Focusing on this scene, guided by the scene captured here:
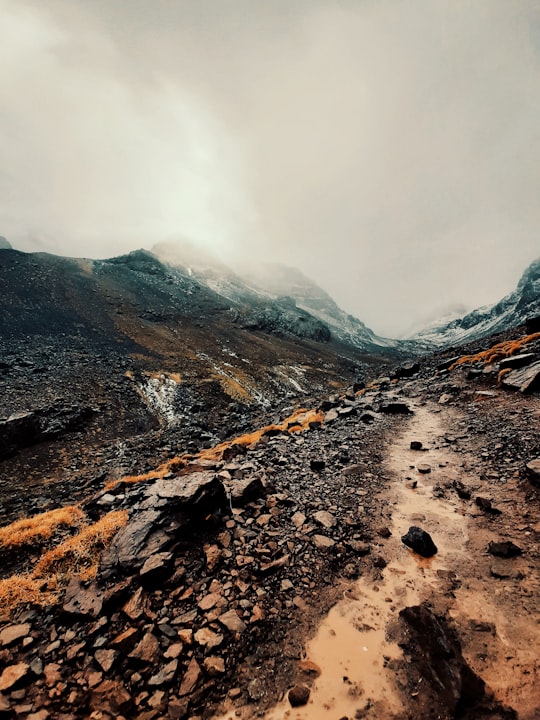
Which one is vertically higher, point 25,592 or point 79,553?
point 79,553

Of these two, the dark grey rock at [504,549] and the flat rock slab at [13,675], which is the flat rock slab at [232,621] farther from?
the dark grey rock at [504,549]

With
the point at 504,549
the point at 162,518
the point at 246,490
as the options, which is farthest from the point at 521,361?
the point at 162,518

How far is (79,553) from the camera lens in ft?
27.2

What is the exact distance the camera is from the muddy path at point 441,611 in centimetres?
506

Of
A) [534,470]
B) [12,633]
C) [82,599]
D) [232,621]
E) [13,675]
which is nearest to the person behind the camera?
[13,675]

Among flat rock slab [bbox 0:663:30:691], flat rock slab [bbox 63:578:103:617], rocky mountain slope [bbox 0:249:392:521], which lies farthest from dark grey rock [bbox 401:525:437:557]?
rocky mountain slope [bbox 0:249:392:521]

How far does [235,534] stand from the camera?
356 inches

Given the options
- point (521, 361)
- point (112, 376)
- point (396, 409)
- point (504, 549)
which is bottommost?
point (112, 376)

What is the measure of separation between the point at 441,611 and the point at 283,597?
358 cm

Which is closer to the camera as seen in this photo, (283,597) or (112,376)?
(283,597)

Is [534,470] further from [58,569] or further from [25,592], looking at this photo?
[25,592]

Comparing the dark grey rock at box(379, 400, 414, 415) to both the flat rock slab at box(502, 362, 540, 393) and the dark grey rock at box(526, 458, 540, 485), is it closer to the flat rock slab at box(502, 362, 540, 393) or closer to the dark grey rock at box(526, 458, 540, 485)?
the flat rock slab at box(502, 362, 540, 393)

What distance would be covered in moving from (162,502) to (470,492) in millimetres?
10904

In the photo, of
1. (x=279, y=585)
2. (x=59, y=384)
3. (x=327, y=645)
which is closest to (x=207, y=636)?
(x=279, y=585)
